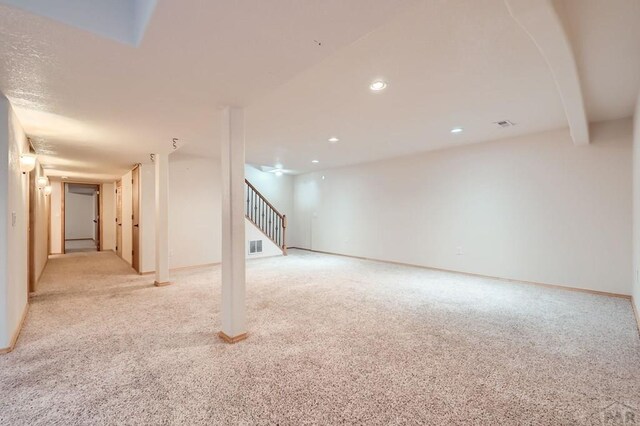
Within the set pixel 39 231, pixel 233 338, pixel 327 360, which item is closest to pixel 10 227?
pixel 233 338

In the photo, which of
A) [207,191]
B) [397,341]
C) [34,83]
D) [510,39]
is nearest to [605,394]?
[397,341]

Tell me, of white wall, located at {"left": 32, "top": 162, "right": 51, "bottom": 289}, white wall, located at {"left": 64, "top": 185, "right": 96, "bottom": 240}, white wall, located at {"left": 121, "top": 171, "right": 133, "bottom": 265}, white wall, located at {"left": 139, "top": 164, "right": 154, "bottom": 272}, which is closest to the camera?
Answer: white wall, located at {"left": 32, "top": 162, "right": 51, "bottom": 289}

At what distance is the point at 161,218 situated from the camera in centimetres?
478

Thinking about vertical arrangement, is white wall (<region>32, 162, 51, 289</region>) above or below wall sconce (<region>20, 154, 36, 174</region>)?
below

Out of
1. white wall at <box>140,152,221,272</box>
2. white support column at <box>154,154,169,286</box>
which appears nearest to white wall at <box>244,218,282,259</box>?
white wall at <box>140,152,221,272</box>

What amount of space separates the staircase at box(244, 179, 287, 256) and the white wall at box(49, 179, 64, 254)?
5714 millimetres

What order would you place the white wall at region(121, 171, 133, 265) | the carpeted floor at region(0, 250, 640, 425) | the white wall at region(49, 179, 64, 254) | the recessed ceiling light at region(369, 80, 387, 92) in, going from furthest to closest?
the white wall at region(49, 179, 64, 254), the white wall at region(121, 171, 133, 265), the recessed ceiling light at region(369, 80, 387, 92), the carpeted floor at region(0, 250, 640, 425)

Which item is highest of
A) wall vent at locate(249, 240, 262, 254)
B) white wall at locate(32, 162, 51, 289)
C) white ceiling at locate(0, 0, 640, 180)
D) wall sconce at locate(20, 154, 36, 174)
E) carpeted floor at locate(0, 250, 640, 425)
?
white ceiling at locate(0, 0, 640, 180)

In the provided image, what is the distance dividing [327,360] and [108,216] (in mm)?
10039

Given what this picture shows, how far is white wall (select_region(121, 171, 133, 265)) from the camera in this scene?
22.3 feet

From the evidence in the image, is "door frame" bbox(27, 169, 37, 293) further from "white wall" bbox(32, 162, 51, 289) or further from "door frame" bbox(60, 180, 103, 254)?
"door frame" bbox(60, 180, 103, 254)

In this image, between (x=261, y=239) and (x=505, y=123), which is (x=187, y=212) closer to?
(x=261, y=239)

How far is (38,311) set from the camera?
11.4 feet

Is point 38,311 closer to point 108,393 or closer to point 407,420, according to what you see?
point 108,393
